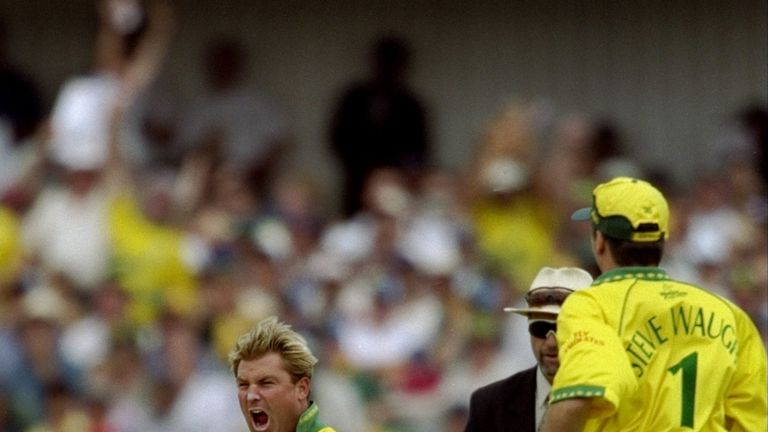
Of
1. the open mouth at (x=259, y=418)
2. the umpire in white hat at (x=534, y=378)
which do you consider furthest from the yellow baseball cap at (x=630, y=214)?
the open mouth at (x=259, y=418)

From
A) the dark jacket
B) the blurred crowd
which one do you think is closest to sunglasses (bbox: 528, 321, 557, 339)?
the dark jacket

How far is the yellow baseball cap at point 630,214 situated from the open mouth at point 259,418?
45.5 inches

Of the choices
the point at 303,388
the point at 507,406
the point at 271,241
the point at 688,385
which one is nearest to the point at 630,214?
the point at 688,385

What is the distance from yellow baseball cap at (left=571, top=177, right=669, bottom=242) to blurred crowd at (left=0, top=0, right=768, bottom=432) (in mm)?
4961

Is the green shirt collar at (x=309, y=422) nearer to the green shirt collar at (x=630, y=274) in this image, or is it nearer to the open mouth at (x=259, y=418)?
the open mouth at (x=259, y=418)

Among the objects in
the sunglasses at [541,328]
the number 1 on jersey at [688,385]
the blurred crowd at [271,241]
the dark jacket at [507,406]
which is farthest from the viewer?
the blurred crowd at [271,241]

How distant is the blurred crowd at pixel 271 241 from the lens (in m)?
12.3

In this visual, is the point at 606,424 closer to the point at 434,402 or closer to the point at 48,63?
the point at 434,402

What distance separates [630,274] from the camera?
636cm

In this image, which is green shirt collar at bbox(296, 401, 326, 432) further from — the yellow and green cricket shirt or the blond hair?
the blond hair

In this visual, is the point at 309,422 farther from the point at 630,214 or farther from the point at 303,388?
the point at 630,214

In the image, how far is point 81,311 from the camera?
13.1m

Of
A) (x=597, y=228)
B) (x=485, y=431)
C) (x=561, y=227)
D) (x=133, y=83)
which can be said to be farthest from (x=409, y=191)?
(x=597, y=228)

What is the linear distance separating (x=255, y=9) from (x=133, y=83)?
6.27 ft
